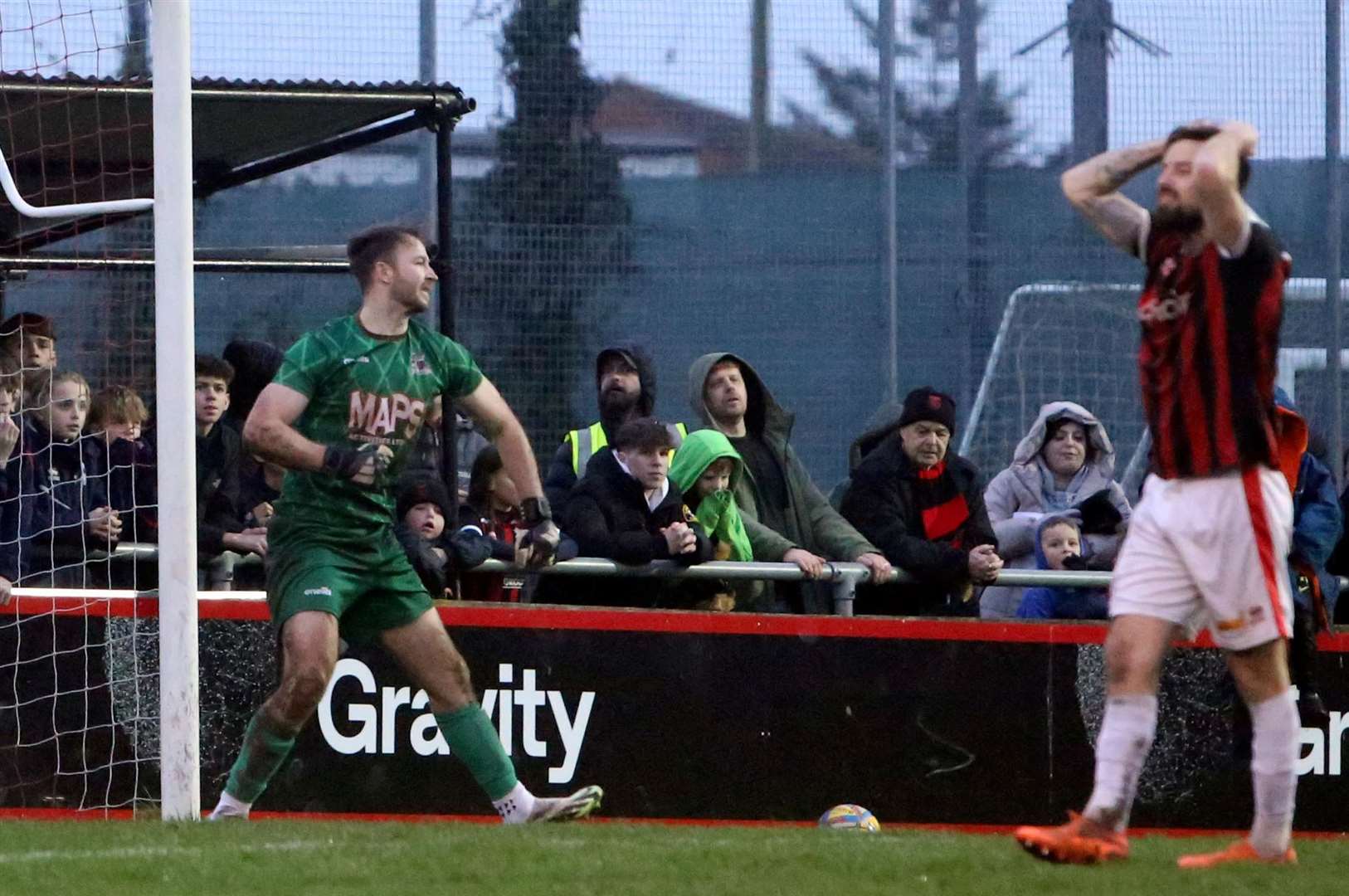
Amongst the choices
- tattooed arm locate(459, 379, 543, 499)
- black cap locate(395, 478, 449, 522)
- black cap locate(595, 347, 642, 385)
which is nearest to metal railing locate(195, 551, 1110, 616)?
black cap locate(395, 478, 449, 522)

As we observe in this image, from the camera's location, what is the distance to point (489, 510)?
10.7 meters

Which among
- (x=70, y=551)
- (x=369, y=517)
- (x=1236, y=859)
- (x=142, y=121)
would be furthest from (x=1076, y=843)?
(x=142, y=121)

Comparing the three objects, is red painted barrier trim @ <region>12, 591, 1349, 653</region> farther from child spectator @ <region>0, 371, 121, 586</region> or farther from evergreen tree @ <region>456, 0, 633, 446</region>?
evergreen tree @ <region>456, 0, 633, 446</region>

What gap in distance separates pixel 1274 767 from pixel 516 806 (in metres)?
2.90

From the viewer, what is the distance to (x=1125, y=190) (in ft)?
45.2

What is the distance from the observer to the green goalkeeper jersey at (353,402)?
8141 millimetres

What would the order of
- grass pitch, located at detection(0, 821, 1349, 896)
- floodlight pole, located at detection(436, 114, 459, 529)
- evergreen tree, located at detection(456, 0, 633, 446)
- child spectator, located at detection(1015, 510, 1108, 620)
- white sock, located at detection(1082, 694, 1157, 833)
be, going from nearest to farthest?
grass pitch, located at detection(0, 821, 1349, 896)
white sock, located at detection(1082, 694, 1157, 833)
floodlight pole, located at detection(436, 114, 459, 529)
child spectator, located at detection(1015, 510, 1108, 620)
evergreen tree, located at detection(456, 0, 633, 446)

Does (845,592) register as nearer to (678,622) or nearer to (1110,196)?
(678,622)

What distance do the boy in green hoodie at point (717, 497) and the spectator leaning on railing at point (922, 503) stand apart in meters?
0.44

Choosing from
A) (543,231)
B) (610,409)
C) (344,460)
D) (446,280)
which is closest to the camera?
(344,460)

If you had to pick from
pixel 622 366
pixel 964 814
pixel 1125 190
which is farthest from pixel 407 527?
pixel 1125 190

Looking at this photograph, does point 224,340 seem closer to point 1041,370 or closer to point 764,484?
point 764,484

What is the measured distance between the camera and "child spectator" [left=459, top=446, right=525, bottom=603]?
10.6m

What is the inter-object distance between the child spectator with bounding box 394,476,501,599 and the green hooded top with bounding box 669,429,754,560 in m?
0.87
